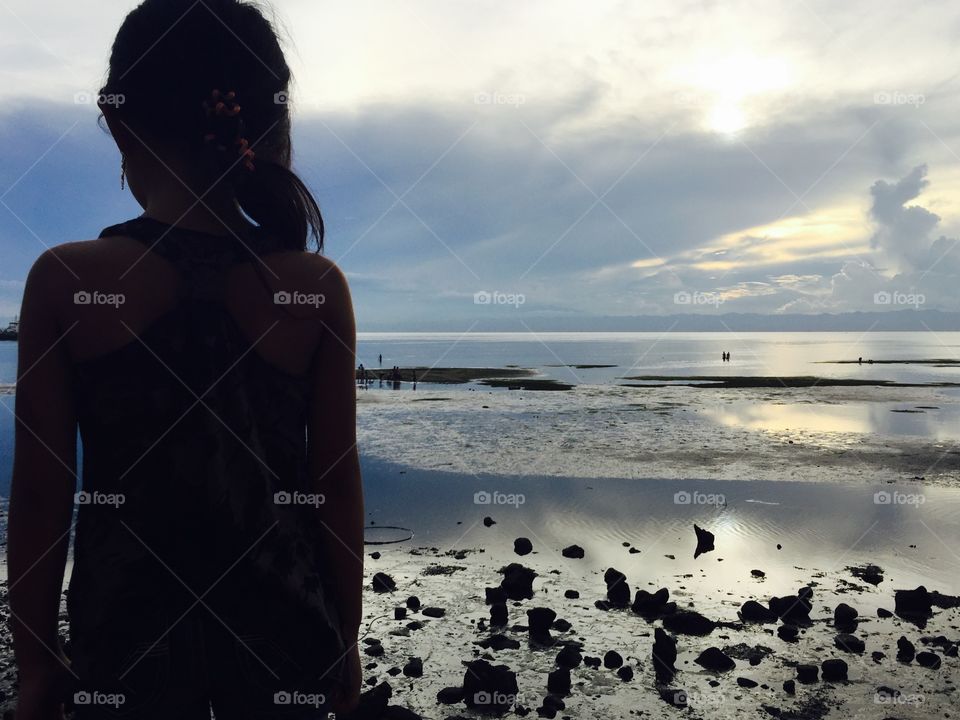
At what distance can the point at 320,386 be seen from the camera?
204 centimetres

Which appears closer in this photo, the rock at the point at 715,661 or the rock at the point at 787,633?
the rock at the point at 715,661

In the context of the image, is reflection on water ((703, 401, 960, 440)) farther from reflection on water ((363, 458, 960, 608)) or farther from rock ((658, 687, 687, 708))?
rock ((658, 687, 687, 708))

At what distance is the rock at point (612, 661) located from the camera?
7.19 m

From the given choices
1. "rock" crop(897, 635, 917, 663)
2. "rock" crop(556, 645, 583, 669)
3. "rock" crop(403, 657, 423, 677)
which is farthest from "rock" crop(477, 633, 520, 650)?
"rock" crop(897, 635, 917, 663)

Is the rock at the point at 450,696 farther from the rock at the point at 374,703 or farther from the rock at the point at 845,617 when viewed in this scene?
the rock at the point at 845,617

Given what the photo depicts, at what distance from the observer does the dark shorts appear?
5.45 feet

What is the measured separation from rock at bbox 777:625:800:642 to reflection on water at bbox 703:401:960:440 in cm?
2034

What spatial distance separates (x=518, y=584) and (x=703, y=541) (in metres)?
4.22

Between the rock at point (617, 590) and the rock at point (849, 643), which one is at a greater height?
the rock at point (617, 590)

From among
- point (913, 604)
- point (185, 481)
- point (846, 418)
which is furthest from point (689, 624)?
point (846, 418)

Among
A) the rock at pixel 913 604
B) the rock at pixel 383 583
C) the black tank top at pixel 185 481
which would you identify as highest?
the black tank top at pixel 185 481

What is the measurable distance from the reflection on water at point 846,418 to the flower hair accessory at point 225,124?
28165 mm

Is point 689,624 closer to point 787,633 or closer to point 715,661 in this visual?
point 715,661

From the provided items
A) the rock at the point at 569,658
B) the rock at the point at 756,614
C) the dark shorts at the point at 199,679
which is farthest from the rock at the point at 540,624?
the dark shorts at the point at 199,679
